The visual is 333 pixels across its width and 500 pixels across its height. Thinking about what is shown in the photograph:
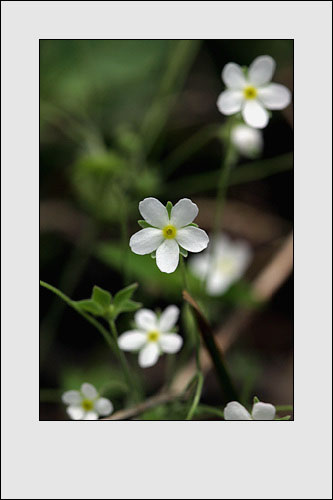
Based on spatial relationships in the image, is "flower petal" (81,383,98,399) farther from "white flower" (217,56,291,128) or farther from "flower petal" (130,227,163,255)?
"white flower" (217,56,291,128)

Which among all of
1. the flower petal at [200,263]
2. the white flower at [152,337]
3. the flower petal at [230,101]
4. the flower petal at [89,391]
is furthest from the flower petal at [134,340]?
the flower petal at [200,263]

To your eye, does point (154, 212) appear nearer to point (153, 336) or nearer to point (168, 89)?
point (153, 336)

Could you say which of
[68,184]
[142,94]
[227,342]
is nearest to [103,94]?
[142,94]

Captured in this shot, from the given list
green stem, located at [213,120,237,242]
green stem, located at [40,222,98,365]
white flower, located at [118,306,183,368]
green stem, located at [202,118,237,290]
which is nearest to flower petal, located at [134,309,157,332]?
white flower, located at [118,306,183,368]

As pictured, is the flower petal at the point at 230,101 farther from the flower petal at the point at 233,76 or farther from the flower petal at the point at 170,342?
the flower petal at the point at 170,342

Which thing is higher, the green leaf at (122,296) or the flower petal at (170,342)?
the green leaf at (122,296)

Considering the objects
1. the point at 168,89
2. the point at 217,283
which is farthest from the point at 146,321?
the point at 168,89
